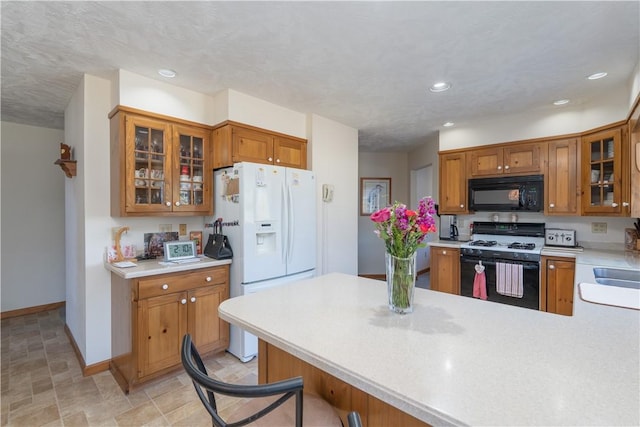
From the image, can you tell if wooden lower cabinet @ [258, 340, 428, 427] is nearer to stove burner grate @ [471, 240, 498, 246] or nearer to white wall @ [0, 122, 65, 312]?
stove burner grate @ [471, 240, 498, 246]

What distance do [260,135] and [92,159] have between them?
1496 mm

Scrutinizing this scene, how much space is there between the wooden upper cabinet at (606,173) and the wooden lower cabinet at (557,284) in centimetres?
63

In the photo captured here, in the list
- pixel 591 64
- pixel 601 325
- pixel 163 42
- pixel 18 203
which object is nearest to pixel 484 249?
pixel 591 64

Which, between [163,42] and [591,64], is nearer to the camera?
[163,42]

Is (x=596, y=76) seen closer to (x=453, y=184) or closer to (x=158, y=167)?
(x=453, y=184)

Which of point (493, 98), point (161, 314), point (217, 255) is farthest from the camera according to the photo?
point (493, 98)

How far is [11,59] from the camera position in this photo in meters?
2.16

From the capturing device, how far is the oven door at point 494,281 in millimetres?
2977

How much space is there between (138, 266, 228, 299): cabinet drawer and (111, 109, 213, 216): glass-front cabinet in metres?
0.61

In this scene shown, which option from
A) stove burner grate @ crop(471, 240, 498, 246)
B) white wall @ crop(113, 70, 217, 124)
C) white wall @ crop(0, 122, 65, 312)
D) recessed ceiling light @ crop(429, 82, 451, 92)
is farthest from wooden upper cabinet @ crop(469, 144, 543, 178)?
white wall @ crop(0, 122, 65, 312)

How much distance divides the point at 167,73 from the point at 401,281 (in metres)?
2.50

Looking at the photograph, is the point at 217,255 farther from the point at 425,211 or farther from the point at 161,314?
Answer: the point at 425,211

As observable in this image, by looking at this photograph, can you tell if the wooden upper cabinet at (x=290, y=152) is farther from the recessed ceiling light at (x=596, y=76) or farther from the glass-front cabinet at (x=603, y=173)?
the glass-front cabinet at (x=603, y=173)

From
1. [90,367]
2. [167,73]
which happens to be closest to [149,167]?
[167,73]
